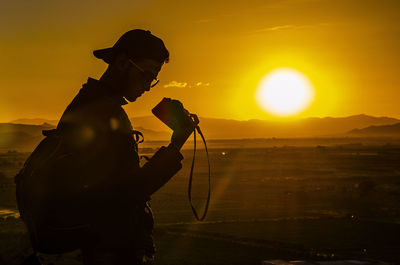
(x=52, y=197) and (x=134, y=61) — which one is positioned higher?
(x=134, y=61)

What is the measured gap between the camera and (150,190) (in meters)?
2.77

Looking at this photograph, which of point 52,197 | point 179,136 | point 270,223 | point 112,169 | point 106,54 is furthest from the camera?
point 270,223

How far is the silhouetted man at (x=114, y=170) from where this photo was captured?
2699 mm

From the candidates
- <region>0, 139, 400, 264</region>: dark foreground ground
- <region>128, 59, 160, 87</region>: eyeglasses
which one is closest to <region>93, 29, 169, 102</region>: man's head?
<region>128, 59, 160, 87</region>: eyeglasses

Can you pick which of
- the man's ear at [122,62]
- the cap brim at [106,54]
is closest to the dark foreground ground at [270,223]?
the cap brim at [106,54]

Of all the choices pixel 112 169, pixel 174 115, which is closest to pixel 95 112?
pixel 112 169

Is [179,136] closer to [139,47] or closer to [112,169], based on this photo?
[112,169]

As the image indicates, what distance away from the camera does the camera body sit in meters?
2.95

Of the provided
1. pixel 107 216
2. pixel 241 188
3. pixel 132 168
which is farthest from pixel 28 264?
pixel 241 188

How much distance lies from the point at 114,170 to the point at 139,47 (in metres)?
0.66

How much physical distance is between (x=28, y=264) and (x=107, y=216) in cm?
44

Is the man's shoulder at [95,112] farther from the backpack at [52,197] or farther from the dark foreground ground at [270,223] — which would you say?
the dark foreground ground at [270,223]

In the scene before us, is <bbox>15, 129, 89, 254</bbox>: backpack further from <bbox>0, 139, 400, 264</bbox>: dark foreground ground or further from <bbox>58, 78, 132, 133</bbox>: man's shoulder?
<bbox>0, 139, 400, 264</bbox>: dark foreground ground

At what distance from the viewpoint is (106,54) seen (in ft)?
10.0
